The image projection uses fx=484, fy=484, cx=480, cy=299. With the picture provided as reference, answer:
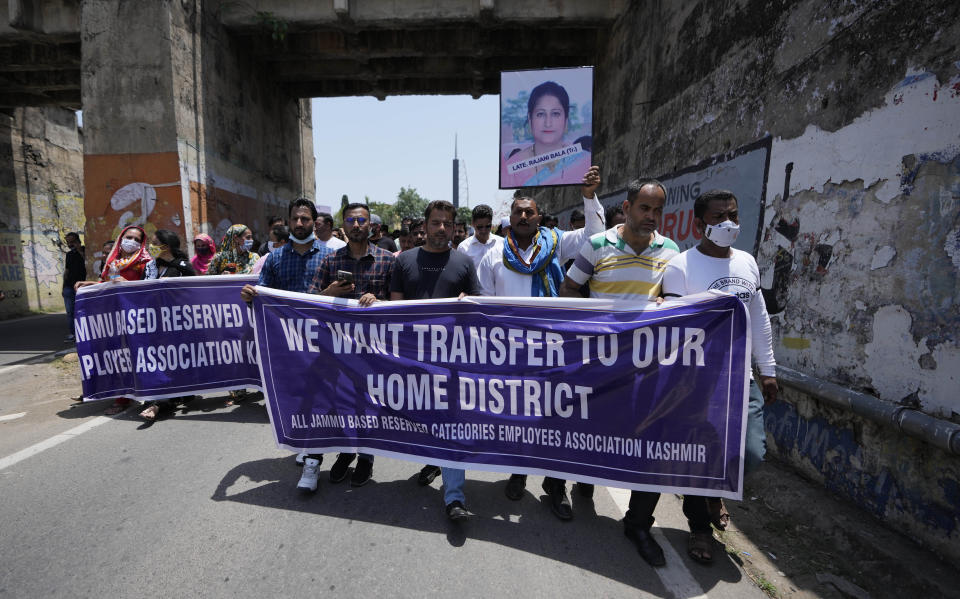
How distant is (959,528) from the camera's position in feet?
8.20

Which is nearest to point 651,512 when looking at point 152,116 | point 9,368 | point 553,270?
point 553,270

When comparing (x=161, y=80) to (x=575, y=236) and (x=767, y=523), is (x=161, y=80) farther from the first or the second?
(x=767, y=523)

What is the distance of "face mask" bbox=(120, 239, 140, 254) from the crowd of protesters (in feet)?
5.56

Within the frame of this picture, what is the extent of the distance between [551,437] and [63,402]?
5822 mm

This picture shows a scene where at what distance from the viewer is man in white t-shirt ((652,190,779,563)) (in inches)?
104

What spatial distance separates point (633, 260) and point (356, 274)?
1.93 m

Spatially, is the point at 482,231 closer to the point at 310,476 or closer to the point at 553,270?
the point at 553,270

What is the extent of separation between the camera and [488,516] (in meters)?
3.06

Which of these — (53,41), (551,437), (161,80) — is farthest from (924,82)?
(53,41)

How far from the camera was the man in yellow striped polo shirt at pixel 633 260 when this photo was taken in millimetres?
2777

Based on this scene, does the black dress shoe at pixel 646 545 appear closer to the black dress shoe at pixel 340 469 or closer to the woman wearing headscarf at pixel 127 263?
the black dress shoe at pixel 340 469

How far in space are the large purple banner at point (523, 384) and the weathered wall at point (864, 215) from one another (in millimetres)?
1180

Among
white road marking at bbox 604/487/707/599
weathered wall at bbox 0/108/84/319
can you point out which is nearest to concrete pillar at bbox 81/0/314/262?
weathered wall at bbox 0/108/84/319

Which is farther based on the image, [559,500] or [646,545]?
[559,500]
